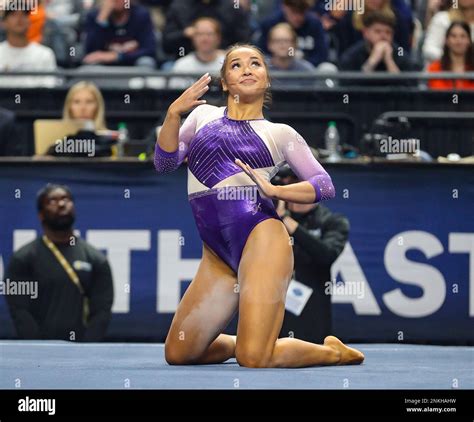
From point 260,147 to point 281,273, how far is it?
2.29 feet

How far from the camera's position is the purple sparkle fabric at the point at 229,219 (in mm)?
6902

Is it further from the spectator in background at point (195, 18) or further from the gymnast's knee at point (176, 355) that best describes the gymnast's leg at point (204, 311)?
the spectator in background at point (195, 18)

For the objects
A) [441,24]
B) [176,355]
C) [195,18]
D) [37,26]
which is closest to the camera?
[176,355]

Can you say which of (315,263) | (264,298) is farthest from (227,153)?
(315,263)

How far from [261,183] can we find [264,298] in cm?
62

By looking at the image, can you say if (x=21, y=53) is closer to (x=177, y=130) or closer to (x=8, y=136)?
(x=8, y=136)

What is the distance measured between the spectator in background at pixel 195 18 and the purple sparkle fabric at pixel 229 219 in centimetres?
568

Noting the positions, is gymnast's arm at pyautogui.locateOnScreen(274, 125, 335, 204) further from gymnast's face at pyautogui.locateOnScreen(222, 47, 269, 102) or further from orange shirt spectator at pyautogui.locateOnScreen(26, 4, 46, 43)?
orange shirt spectator at pyautogui.locateOnScreen(26, 4, 46, 43)

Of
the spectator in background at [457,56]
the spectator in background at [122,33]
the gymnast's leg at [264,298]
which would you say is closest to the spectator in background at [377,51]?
the spectator in background at [457,56]

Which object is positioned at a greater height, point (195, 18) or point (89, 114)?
point (195, 18)

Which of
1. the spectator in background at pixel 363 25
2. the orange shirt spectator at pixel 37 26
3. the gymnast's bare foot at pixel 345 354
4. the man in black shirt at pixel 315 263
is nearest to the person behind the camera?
the gymnast's bare foot at pixel 345 354

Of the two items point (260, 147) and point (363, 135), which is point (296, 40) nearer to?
point (363, 135)

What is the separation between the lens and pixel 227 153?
6883 mm

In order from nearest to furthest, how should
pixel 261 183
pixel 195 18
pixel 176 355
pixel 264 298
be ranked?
pixel 261 183
pixel 264 298
pixel 176 355
pixel 195 18
